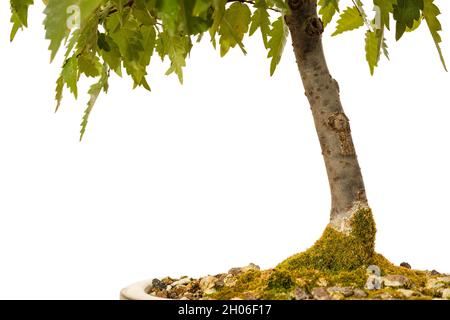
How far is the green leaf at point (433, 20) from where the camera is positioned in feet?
3.59

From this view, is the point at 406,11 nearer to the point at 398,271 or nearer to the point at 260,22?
the point at 260,22

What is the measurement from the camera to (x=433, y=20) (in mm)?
1114

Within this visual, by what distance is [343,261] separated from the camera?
143 centimetres

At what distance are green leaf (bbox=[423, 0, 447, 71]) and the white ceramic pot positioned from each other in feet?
2.22

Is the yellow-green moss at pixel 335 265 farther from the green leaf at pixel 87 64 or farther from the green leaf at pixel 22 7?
the green leaf at pixel 22 7

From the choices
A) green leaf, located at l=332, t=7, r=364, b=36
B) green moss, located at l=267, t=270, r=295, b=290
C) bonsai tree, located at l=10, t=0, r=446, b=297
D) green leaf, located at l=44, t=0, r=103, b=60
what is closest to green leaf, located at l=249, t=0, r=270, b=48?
bonsai tree, located at l=10, t=0, r=446, b=297

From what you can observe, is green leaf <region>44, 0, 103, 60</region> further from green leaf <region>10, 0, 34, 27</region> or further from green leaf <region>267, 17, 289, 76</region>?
green leaf <region>267, 17, 289, 76</region>

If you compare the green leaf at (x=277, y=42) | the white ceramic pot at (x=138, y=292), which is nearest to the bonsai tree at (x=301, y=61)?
the green leaf at (x=277, y=42)

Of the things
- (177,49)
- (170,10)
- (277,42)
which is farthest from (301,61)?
(170,10)

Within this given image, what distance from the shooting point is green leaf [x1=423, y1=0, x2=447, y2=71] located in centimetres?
110

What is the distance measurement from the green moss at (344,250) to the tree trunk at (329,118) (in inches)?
0.7

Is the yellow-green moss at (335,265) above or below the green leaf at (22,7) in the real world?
below
